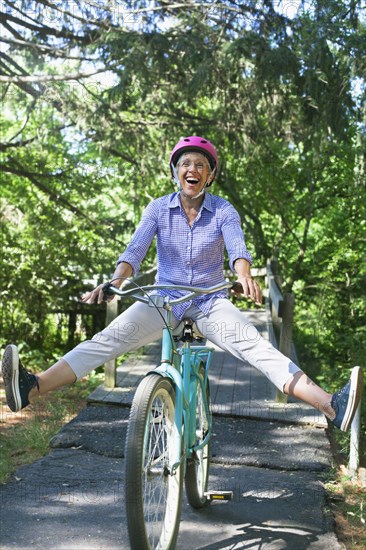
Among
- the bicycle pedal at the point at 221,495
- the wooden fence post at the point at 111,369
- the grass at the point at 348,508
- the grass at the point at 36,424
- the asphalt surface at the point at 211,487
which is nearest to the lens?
the asphalt surface at the point at 211,487

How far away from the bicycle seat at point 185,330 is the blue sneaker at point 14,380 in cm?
80

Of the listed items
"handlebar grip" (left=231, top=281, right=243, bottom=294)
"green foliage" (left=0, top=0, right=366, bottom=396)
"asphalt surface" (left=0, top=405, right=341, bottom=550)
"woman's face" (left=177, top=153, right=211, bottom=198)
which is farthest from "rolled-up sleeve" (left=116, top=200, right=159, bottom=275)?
"green foliage" (left=0, top=0, right=366, bottom=396)

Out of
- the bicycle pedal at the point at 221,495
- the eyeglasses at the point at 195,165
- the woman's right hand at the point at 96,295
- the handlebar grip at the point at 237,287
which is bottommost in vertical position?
the bicycle pedal at the point at 221,495

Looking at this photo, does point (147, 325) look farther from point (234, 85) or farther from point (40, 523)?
point (234, 85)

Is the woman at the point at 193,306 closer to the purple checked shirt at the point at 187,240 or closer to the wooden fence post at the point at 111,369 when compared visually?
the purple checked shirt at the point at 187,240

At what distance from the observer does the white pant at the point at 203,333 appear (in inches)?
142

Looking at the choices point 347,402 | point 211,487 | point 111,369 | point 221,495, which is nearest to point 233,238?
point 347,402

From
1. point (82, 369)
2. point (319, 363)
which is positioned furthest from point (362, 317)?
point (82, 369)

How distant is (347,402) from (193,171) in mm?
1472

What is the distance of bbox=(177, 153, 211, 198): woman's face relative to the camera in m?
3.87

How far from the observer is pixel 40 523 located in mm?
3914

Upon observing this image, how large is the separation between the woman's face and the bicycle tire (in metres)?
1.03

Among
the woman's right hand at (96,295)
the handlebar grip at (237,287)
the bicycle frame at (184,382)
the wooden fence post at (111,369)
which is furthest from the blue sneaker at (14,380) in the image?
the wooden fence post at (111,369)

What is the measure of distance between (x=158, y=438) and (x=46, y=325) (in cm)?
945
